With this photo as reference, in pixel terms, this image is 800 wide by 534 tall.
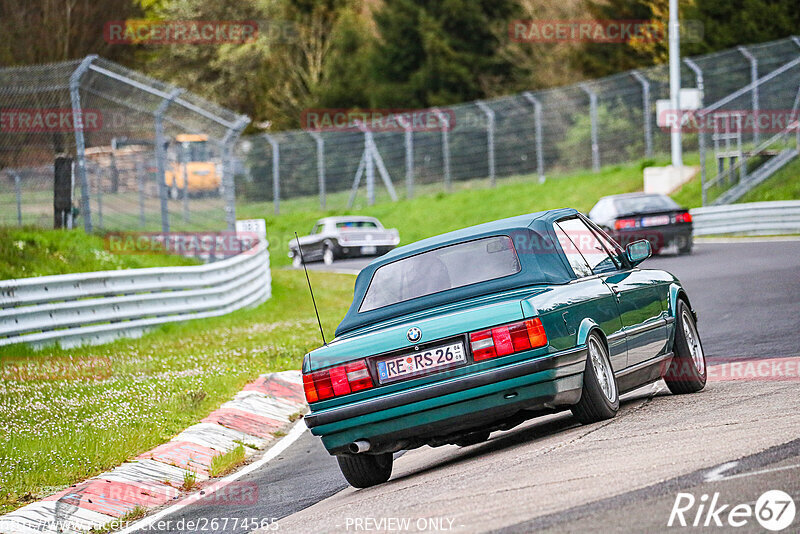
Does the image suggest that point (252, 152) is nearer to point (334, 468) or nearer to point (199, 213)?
point (199, 213)

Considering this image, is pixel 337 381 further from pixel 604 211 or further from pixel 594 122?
pixel 594 122

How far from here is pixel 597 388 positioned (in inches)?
285

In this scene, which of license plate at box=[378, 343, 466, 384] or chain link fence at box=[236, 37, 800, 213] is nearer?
license plate at box=[378, 343, 466, 384]

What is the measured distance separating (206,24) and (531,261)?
53.5 metres

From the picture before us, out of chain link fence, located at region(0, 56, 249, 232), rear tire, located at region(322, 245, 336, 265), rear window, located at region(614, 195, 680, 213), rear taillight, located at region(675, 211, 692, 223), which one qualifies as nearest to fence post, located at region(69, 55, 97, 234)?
chain link fence, located at region(0, 56, 249, 232)

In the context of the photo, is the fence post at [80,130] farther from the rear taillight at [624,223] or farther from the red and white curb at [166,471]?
the rear taillight at [624,223]

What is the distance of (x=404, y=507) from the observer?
19.7ft

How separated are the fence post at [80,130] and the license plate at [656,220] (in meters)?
9.73

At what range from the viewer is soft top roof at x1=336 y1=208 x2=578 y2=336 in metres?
7.45

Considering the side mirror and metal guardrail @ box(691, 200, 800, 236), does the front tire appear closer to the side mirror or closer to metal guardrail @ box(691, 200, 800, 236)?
the side mirror

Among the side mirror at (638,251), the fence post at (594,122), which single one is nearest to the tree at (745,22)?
the fence post at (594,122)

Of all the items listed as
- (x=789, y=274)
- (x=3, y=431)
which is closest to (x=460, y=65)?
(x=789, y=274)

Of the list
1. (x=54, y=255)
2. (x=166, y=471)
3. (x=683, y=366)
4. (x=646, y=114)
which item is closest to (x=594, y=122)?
A: (x=646, y=114)

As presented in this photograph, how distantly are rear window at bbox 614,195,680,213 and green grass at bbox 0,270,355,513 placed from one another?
24.3 ft
